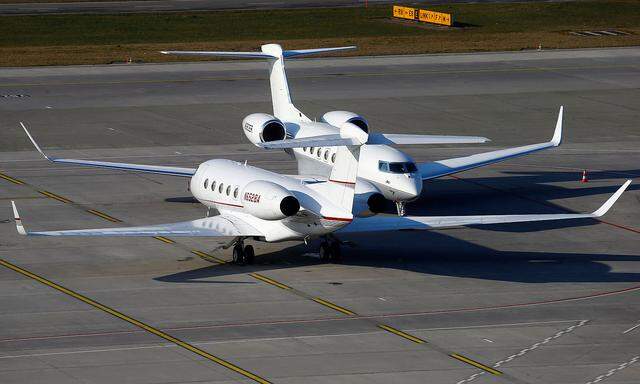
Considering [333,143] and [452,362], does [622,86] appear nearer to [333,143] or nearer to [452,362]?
[333,143]

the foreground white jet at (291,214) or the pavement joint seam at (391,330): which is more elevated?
the foreground white jet at (291,214)

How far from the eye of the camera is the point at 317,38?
94.8 meters

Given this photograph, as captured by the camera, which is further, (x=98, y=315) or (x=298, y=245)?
(x=298, y=245)

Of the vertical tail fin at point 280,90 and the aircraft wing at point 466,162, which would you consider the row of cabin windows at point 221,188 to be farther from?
the vertical tail fin at point 280,90

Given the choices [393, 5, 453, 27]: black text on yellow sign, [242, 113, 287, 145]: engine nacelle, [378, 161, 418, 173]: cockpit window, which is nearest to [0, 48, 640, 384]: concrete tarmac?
[378, 161, 418, 173]: cockpit window

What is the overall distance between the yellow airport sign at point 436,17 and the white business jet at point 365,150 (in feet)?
162

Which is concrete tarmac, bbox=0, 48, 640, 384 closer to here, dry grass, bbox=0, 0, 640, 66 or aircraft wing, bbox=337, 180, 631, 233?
aircraft wing, bbox=337, 180, 631, 233

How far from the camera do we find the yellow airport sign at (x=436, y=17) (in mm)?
101562

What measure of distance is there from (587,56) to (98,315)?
60.3 m

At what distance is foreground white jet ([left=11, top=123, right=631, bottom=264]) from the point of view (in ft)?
121

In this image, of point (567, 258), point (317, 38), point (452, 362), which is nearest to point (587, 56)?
point (317, 38)

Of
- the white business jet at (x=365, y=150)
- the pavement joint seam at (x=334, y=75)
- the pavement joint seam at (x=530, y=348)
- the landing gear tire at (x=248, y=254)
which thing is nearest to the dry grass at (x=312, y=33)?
the pavement joint seam at (x=334, y=75)

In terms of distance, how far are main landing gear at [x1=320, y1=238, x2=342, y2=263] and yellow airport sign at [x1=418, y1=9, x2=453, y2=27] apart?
210ft

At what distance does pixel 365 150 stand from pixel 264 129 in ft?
17.0
